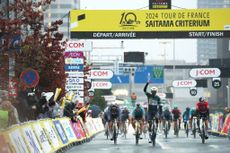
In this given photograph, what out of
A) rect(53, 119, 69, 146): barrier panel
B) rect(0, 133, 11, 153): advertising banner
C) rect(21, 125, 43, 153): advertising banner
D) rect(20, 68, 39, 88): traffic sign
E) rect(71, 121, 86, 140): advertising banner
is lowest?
rect(71, 121, 86, 140): advertising banner

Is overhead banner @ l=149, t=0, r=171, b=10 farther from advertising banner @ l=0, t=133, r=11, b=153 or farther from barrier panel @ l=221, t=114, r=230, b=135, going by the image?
advertising banner @ l=0, t=133, r=11, b=153

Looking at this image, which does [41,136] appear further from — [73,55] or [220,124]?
[220,124]

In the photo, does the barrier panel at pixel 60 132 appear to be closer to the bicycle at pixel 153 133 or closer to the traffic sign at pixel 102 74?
the bicycle at pixel 153 133

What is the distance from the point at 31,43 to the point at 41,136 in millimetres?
5619

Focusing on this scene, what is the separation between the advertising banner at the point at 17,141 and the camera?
13.2 metres

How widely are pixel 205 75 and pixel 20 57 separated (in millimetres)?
25396

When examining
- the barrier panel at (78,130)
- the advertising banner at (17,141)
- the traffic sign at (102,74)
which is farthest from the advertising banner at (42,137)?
the traffic sign at (102,74)

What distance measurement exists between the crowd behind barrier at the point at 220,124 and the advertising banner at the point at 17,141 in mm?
19547

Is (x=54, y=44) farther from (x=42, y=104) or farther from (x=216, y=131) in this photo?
(x=216, y=131)

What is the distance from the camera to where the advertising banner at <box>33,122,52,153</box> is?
676 inches

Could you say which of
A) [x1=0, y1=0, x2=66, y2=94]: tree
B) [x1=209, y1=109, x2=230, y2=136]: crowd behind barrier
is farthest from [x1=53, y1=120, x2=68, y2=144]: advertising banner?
[x1=209, y1=109, x2=230, y2=136]: crowd behind barrier

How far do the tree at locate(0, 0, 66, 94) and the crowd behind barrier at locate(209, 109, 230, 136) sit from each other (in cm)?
908

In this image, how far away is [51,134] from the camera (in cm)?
1980

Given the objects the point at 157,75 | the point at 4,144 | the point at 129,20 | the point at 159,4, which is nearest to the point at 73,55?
the point at 129,20
